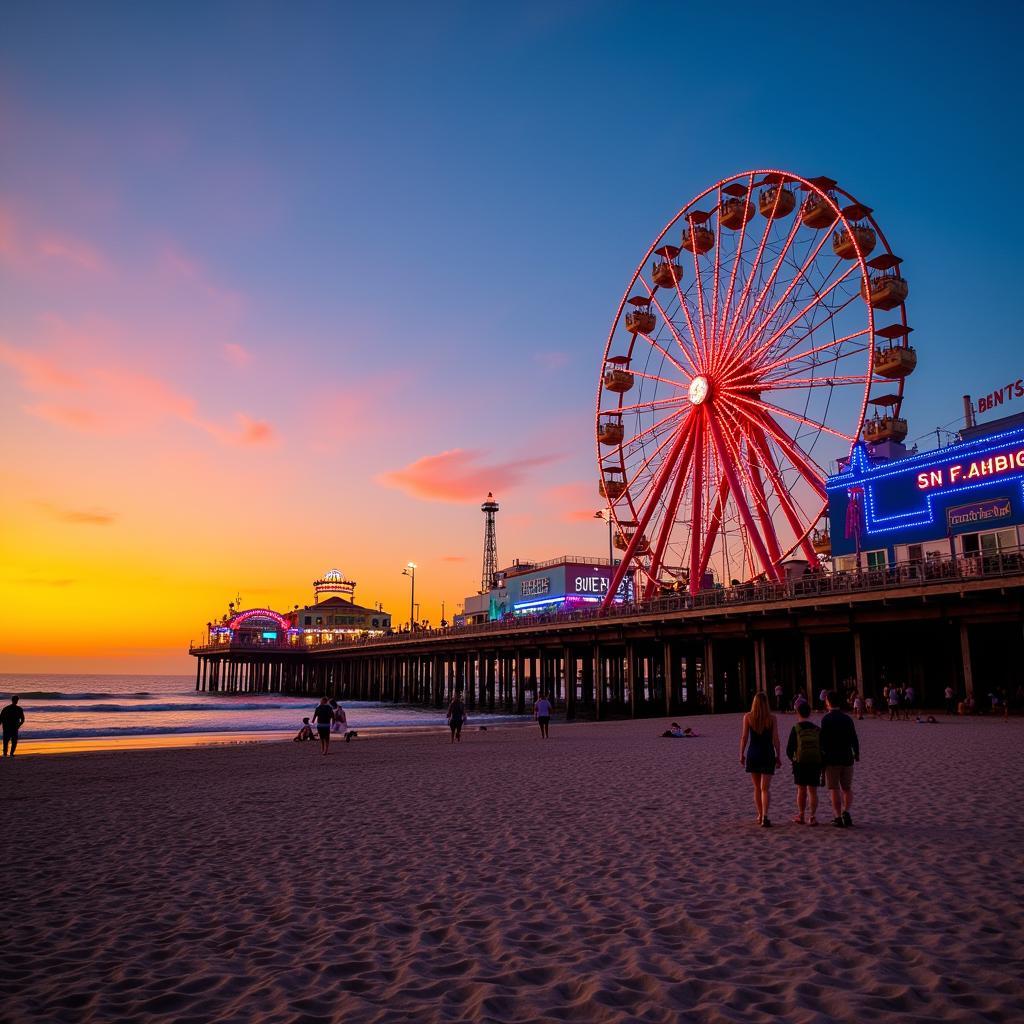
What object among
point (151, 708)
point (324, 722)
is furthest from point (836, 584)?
point (151, 708)

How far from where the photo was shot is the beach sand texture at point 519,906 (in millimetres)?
4461

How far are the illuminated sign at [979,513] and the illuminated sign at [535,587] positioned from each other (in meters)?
48.7

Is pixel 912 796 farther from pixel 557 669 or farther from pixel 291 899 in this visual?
pixel 557 669

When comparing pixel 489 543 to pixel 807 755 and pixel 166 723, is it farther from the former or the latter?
pixel 807 755

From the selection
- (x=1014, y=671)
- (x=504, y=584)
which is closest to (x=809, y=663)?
(x=1014, y=671)

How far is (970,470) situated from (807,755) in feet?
83.3

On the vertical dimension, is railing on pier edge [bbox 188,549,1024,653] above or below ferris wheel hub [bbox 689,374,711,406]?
below

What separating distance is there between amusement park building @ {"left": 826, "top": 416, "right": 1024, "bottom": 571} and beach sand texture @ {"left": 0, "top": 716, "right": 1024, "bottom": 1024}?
1859cm

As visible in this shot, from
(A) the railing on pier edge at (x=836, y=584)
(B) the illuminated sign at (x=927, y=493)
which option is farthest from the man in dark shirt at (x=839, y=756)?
(B) the illuminated sign at (x=927, y=493)

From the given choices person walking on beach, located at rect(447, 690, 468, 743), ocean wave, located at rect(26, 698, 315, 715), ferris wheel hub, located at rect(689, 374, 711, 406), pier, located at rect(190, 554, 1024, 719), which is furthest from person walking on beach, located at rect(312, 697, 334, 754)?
ocean wave, located at rect(26, 698, 315, 715)

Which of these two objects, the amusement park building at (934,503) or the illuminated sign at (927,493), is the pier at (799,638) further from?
the illuminated sign at (927,493)

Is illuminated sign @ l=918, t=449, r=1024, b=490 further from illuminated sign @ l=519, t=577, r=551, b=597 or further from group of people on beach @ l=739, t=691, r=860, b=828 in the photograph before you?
illuminated sign @ l=519, t=577, r=551, b=597

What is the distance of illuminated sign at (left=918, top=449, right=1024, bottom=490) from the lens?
2820cm

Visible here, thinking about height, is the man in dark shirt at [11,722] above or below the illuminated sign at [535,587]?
below
